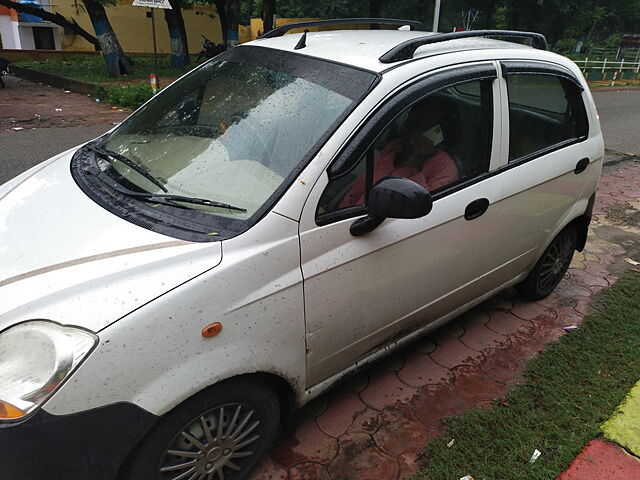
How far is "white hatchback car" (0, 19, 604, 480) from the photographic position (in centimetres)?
165

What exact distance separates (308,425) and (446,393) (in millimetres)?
827

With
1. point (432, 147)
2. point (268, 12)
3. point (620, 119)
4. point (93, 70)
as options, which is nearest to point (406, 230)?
point (432, 147)

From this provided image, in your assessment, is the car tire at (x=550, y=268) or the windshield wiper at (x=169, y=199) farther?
the car tire at (x=550, y=268)

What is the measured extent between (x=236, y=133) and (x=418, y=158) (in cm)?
90

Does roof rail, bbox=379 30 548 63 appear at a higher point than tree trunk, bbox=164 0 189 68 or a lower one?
higher

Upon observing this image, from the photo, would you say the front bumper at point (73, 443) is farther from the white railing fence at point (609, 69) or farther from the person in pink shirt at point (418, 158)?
the white railing fence at point (609, 69)

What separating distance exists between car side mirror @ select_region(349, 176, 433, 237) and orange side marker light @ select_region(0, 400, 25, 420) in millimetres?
1410

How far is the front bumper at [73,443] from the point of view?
1.56 metres

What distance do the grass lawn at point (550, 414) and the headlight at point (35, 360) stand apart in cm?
161

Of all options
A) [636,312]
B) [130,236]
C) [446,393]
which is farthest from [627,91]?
[130,236]

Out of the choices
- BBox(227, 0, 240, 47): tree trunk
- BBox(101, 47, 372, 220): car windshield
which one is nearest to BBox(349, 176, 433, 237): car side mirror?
BBox(101, 47, 372, 220): car windshield

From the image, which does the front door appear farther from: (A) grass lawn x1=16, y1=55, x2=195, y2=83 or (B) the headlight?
(A) grass lawn x1=16, y1=55, x2=195, y2=83

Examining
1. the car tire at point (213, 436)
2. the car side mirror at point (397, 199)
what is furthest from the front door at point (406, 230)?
the car tire at point (213, 436)

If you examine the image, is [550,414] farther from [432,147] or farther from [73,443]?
[73,443]
